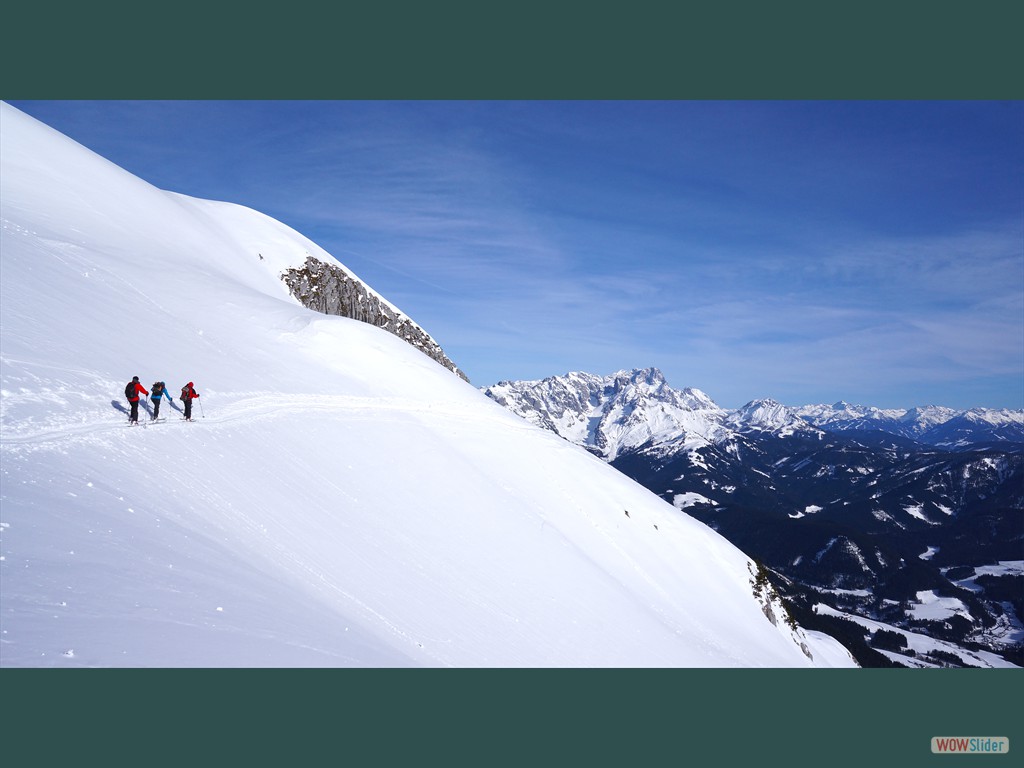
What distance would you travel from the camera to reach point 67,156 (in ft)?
143

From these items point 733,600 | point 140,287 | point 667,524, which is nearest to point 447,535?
point 140,287

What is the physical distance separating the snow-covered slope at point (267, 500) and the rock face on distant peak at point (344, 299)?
1825 cm

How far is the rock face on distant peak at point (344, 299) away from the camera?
66250 millimetres

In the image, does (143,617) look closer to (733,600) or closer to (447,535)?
(447,535)

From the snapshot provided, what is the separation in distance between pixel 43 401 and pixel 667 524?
42.2 m

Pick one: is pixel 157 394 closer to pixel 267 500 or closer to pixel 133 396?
pixel 133 396

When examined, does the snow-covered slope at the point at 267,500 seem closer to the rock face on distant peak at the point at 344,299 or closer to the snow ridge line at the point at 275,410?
the snow ridge line at the point at 275,410

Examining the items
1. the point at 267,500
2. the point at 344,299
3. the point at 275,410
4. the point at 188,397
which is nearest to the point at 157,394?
the point at 188,397

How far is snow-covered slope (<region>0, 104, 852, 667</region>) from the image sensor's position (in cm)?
1085

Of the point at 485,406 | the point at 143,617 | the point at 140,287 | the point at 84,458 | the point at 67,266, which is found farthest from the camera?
the point at 485,406

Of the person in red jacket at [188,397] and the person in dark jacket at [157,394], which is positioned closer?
the person in dark jacket at [157,394]

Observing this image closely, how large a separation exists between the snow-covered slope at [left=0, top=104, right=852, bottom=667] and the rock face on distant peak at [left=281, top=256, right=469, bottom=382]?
18.2 metres

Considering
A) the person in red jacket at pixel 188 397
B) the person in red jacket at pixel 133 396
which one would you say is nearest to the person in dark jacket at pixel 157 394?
the person in red jacket at pixel 133 396

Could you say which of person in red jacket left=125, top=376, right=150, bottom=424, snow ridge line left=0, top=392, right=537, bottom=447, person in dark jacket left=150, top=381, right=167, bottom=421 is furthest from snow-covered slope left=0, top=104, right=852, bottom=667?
person in dark jacket left=150, top=381, right=167, bottom=421
